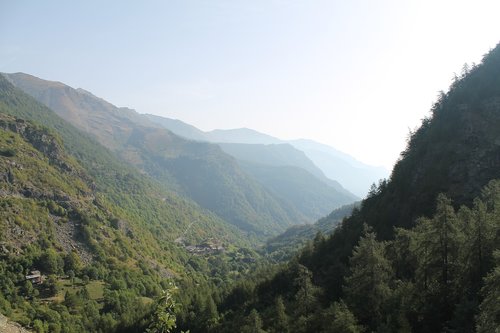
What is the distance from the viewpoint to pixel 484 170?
295 ft

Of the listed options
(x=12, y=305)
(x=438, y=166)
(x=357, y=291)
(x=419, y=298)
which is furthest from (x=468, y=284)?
(x=12, y=305)

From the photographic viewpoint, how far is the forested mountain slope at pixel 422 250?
157ft

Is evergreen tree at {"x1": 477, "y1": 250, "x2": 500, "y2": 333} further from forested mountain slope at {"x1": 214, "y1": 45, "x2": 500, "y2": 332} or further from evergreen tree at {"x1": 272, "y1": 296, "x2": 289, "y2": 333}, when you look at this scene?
evergreen tree at {"x1": 272, "y1": 296, "x2": 289, "y2": 333}

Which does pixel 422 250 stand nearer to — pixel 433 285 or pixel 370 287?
pixel 433 285

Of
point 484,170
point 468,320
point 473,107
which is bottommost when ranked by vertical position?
point 468,320

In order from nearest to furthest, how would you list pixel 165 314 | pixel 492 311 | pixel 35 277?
pixel 165 314
pixel 492 311
pixel 35 277

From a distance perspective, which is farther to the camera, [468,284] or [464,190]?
[464,190]

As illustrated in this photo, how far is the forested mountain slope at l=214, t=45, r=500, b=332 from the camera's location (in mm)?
47938

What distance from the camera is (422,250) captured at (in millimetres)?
55188

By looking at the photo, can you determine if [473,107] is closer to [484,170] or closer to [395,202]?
[484,170]

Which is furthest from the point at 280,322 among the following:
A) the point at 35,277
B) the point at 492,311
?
the point at 35,277

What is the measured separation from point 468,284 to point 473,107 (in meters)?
74.4

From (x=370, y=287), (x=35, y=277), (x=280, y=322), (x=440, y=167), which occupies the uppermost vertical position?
(x=440, y=167)

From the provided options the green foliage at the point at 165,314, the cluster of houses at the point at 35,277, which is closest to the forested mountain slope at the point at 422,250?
the green foliage at the point at 165,314
